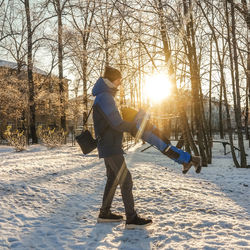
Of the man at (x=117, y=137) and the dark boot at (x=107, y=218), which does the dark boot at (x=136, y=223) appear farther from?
the dark boot at (x=107, y=218)

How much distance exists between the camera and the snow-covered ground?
9.76 ft

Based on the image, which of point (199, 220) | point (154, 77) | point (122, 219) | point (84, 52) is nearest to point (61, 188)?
point (122, 219)

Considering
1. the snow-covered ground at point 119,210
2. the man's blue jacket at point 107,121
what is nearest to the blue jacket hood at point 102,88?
the man's blue jacket at point 107,121

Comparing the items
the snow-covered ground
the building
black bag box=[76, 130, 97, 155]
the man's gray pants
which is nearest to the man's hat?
black bag box=[76, 130, 97, 155]

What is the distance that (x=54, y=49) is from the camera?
21.6m

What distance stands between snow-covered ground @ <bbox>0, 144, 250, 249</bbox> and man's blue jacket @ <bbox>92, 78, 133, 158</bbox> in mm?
1029

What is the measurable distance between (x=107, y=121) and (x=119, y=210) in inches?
71.6

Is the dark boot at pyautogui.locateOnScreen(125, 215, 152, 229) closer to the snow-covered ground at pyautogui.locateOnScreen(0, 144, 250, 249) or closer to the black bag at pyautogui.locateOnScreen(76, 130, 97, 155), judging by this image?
the snow-covered ground at pyautogui.locateOnScreen(0, 144, 250, 249)

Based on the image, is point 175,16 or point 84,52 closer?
point 175,16

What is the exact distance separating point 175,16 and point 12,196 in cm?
710

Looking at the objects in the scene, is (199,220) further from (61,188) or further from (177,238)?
(61,188)

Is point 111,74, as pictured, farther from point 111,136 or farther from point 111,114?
point 111,136

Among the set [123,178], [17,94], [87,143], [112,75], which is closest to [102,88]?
[112,75]

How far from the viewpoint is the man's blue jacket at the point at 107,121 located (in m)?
3.07
